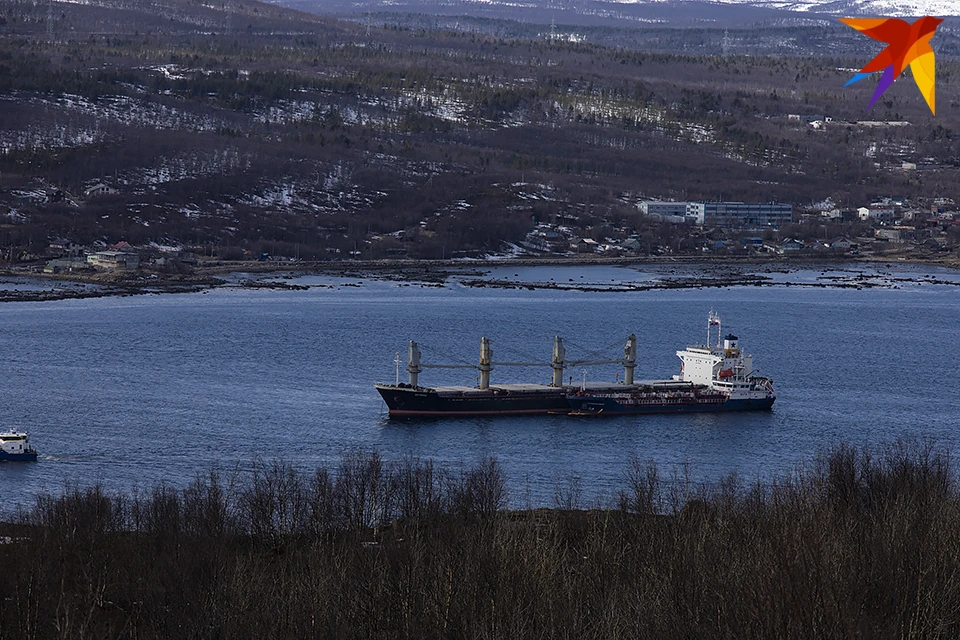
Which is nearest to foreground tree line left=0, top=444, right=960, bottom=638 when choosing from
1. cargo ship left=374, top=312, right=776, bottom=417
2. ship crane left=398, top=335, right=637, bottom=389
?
cargo ship left=374, top=312, right=776, bottom=417

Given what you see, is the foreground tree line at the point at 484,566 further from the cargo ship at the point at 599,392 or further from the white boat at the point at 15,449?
the cargo ship at the point at 599,392

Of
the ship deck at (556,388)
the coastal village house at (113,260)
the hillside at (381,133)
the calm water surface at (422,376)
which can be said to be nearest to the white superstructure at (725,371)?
the ship deck at (556,388)

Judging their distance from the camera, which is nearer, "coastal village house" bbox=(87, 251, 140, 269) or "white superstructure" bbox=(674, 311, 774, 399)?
"white superstructure" bbox=(674, 311, 774, 399)

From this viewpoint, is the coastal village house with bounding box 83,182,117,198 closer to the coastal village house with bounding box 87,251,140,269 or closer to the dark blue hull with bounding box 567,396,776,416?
the coastal village house with bounding box 87,251,140,269

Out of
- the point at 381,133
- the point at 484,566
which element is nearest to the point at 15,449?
the point at 484,566

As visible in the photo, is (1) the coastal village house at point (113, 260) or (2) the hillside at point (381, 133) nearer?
(1) the coastal village house at point (113, 260)

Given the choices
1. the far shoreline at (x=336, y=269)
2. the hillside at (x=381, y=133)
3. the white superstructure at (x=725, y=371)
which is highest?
the hillside at (x=381, y=133)

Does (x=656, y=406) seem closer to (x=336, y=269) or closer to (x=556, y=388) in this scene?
(x=556, y=388)
